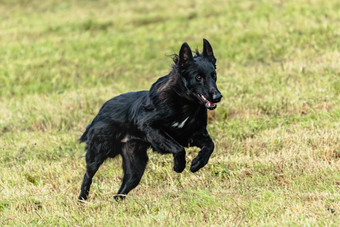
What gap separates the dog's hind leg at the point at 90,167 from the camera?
607 cm

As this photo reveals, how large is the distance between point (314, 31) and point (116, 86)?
19.0 ft

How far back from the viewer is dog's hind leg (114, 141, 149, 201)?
5.87 meters

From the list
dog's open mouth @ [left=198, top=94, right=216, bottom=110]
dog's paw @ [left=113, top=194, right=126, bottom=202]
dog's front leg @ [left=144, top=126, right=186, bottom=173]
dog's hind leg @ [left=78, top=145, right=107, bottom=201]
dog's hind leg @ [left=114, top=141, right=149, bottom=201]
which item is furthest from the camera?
dog's hind leg @ [left=78, top=145, right=107, bottom=201]

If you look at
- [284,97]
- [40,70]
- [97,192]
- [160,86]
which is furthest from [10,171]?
[40,70]

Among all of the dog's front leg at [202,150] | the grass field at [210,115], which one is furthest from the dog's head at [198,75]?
the grass field at [210,115]

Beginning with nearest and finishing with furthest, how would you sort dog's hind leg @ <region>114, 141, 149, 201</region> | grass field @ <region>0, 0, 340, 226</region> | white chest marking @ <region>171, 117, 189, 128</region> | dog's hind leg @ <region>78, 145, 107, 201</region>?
grass field @ <region>0, 0, 340, 226</region>, white chest marking @ <region>171, 117, 189, 128</region>, dog's hind leg @ <region>114, 141, 149, 201</region>, dog's hind leg @ <region>78, 145, 107, 201</region>

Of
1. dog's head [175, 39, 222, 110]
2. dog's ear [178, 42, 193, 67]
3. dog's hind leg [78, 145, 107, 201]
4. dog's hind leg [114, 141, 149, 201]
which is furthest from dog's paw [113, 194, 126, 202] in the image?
dog's ear [178, 42, 193, 67]

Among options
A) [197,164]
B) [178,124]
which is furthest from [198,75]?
[197,164]

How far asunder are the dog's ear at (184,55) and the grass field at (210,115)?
1388 millimetres

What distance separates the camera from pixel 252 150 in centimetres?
720

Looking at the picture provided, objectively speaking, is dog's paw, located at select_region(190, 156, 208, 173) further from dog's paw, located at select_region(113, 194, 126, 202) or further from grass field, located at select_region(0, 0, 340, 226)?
dog's paw, located at select_region(113, 194, 126, 202)

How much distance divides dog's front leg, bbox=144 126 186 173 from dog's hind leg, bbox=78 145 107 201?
0.84 m

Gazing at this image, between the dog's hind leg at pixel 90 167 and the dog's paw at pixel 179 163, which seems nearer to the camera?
the dog's paw at pixel 179 163

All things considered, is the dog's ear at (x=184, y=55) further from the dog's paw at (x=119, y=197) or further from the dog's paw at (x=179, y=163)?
the dog's paw at (x=119, y=197)
